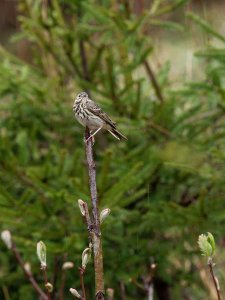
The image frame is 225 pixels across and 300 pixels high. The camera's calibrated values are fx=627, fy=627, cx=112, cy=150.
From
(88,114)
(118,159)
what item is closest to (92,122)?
(88,114)

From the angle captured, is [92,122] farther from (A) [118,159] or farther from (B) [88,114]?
(A) [118,159]

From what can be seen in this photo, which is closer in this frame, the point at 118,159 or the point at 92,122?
the point at 92,122

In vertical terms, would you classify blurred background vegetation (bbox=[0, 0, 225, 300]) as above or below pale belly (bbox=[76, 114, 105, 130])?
above

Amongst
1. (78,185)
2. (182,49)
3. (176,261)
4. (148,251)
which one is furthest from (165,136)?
(182,49)

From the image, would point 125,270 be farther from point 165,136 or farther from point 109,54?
point 109,54

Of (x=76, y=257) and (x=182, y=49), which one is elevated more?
(x=182, y=49)

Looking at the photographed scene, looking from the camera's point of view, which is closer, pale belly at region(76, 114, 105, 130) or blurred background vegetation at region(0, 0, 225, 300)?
pale belly at region(76, 114, 105, 130)

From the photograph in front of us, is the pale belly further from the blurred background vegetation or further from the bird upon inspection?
the blurred background vegetation

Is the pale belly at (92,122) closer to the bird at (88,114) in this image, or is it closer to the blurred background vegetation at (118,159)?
the bird at (88,114)

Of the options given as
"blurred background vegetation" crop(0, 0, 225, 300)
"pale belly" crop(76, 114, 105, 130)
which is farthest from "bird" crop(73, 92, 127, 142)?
"blurred background vegetation" crop(0, 0, 225, 300)
